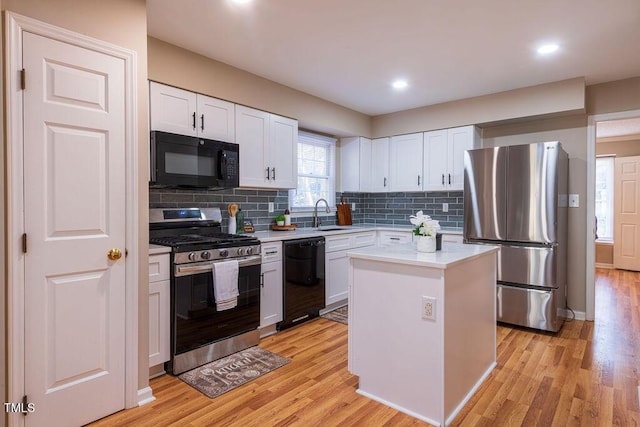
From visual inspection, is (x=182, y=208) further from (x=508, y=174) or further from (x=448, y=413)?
(x=508, y=174)

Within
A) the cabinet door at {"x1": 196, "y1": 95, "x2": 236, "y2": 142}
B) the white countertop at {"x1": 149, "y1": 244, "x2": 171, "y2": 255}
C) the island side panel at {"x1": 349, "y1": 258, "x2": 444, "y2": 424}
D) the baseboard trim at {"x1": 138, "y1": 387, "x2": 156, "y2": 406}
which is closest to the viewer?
the island side panel at {"x1": 349, "y1": 258, "x2": 444, "y2": 424}

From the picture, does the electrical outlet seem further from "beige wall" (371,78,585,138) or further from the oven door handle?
"beige wall" (371,78,585,138)

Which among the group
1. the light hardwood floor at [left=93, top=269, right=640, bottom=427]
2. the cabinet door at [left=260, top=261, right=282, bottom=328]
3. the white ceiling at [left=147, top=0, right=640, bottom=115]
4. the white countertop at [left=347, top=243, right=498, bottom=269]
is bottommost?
the light hardwood floor at [left=93, top=269, right=640, bottom=427]

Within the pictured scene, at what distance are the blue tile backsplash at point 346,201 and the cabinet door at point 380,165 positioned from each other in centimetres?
35

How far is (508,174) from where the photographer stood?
3.53 meters

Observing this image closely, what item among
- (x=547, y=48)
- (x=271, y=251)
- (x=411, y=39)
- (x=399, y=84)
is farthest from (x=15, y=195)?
(x=547, y=48)

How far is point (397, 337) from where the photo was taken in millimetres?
2109

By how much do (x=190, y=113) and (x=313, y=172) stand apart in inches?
83.3

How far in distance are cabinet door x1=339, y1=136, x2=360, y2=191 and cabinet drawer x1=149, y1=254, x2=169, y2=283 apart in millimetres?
2996

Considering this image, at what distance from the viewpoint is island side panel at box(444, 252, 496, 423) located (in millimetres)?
1993

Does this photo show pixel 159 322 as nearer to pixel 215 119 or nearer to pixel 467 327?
pixel 215 119

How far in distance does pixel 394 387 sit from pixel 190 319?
148cm

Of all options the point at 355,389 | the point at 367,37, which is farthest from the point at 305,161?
the point at 355,389

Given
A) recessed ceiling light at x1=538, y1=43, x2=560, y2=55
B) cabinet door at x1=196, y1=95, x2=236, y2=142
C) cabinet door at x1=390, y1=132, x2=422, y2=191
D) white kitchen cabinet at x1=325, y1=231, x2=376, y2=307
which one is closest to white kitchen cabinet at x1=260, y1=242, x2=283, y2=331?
white kitchen cabinet at x1=325, y1=231, x2=376, y2=307
